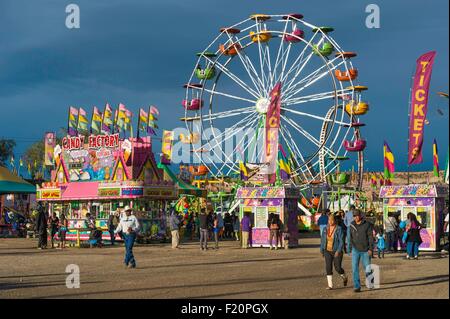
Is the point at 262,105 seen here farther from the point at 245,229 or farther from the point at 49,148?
the point at 245,229

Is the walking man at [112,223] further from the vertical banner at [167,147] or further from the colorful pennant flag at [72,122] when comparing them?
the vertical banner at [167,147]

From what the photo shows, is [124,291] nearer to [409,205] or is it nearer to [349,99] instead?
[409,205]

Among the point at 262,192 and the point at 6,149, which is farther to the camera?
the point at 6,149

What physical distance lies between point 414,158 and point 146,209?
13.6 m

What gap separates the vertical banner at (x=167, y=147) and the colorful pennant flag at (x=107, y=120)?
483 centimetres

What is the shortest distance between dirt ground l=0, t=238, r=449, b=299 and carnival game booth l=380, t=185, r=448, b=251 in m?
1.65

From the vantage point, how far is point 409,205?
25.2 meters

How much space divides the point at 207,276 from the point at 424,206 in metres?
11.7

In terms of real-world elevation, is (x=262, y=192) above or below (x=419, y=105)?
below

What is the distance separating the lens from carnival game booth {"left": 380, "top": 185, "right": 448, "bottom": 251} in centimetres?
2462

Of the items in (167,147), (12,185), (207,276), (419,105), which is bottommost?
(207,276)

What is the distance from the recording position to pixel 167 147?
41.5 m

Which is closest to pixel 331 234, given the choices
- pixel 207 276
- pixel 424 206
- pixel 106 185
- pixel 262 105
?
pixel 207 276
